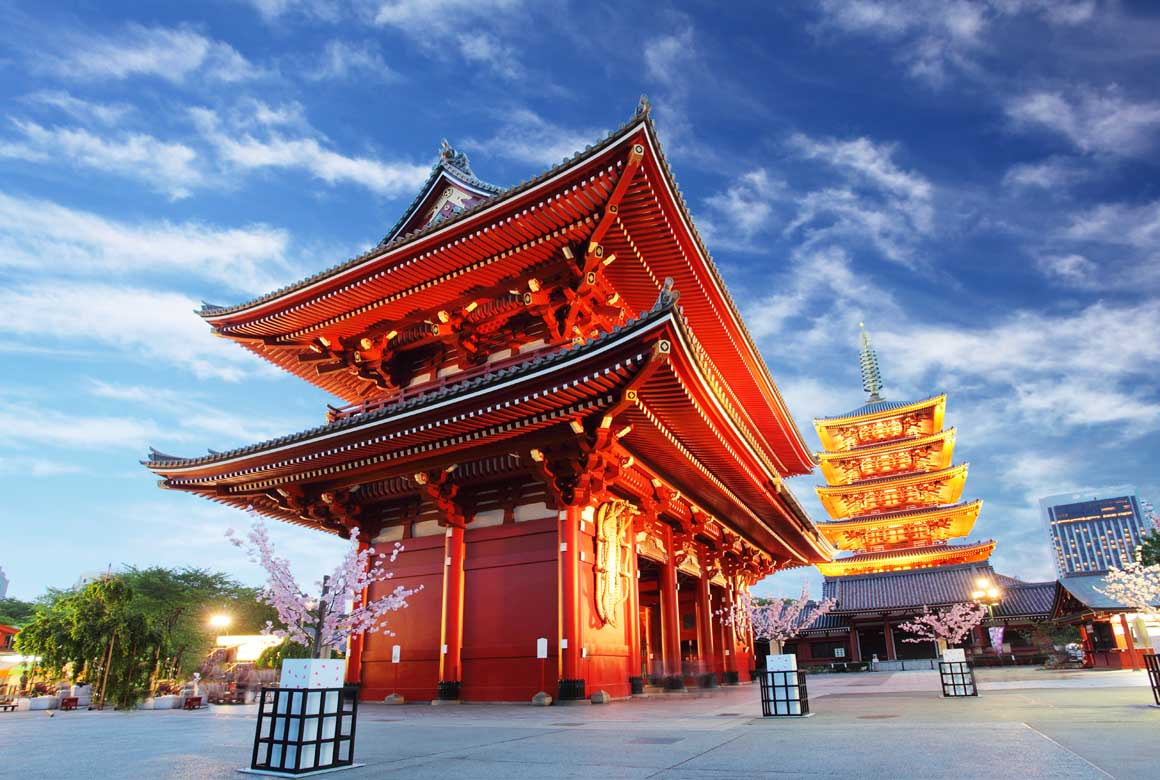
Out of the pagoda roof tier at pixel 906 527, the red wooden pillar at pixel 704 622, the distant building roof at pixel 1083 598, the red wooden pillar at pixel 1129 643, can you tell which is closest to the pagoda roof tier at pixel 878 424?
the pagoda roof tier at pixel 906 527

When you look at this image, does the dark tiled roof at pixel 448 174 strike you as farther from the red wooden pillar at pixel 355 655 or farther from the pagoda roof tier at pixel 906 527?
the pagoda roof tier at pixel 906 527

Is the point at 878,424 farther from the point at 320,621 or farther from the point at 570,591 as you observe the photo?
the point at 320,621

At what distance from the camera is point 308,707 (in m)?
7.01

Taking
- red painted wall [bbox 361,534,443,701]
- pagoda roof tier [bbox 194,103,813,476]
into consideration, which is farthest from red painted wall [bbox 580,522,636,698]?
pagoda roof tier [bbox 194,103,813,476]

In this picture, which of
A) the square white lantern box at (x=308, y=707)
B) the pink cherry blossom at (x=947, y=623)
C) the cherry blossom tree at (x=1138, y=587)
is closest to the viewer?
the square white lantern box at (x=308, y=707)

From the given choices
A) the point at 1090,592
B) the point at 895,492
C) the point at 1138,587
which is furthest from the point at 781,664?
the point at 895,492

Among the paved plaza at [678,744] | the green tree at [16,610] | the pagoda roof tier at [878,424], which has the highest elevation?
the pagoda roof tier at [878,424]

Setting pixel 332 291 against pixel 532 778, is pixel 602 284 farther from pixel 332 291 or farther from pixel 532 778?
pixel 532 778

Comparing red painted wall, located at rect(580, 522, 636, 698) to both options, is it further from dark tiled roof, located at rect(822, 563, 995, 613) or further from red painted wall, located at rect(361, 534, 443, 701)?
dark tiled roof, located at rect(822, 563, 995, 613)

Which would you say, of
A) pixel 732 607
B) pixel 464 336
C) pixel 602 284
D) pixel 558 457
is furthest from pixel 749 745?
pixel 732 607

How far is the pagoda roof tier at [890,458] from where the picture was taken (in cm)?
5422

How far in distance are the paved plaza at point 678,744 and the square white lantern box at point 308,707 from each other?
0.51 m

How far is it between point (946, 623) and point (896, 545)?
483 inches

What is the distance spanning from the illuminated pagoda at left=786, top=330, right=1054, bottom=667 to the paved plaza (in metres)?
41.0
